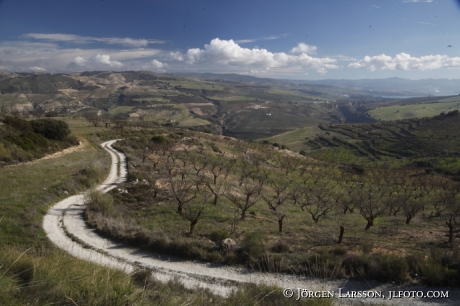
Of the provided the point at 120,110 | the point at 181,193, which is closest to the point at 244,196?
the point at 181,193

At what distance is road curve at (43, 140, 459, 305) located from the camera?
28.3 ft

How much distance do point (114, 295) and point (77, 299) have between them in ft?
1.62

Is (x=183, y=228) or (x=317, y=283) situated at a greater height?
(x=317, y=283)

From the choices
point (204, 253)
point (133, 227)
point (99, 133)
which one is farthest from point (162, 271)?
point (99, 133)

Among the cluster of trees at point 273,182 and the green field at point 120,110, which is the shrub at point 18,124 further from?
the green field at point 120,110

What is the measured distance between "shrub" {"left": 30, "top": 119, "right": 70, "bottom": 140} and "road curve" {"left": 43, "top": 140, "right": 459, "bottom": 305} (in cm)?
Result: 2342

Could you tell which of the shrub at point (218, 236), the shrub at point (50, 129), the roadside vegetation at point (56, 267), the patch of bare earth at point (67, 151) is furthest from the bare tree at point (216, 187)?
the shrub at point (50, 129)

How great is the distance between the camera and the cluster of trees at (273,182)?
80.7 feet

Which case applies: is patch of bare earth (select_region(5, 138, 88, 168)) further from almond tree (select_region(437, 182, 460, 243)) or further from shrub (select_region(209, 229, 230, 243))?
almond tree (select_region(437, 182, 460, 243))

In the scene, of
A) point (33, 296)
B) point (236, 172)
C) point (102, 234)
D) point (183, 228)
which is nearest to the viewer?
point (33, 296)

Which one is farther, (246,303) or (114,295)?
(246,303)

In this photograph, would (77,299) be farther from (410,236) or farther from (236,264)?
(410,236)

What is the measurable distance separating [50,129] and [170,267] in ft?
106

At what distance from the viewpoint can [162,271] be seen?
10289mm
